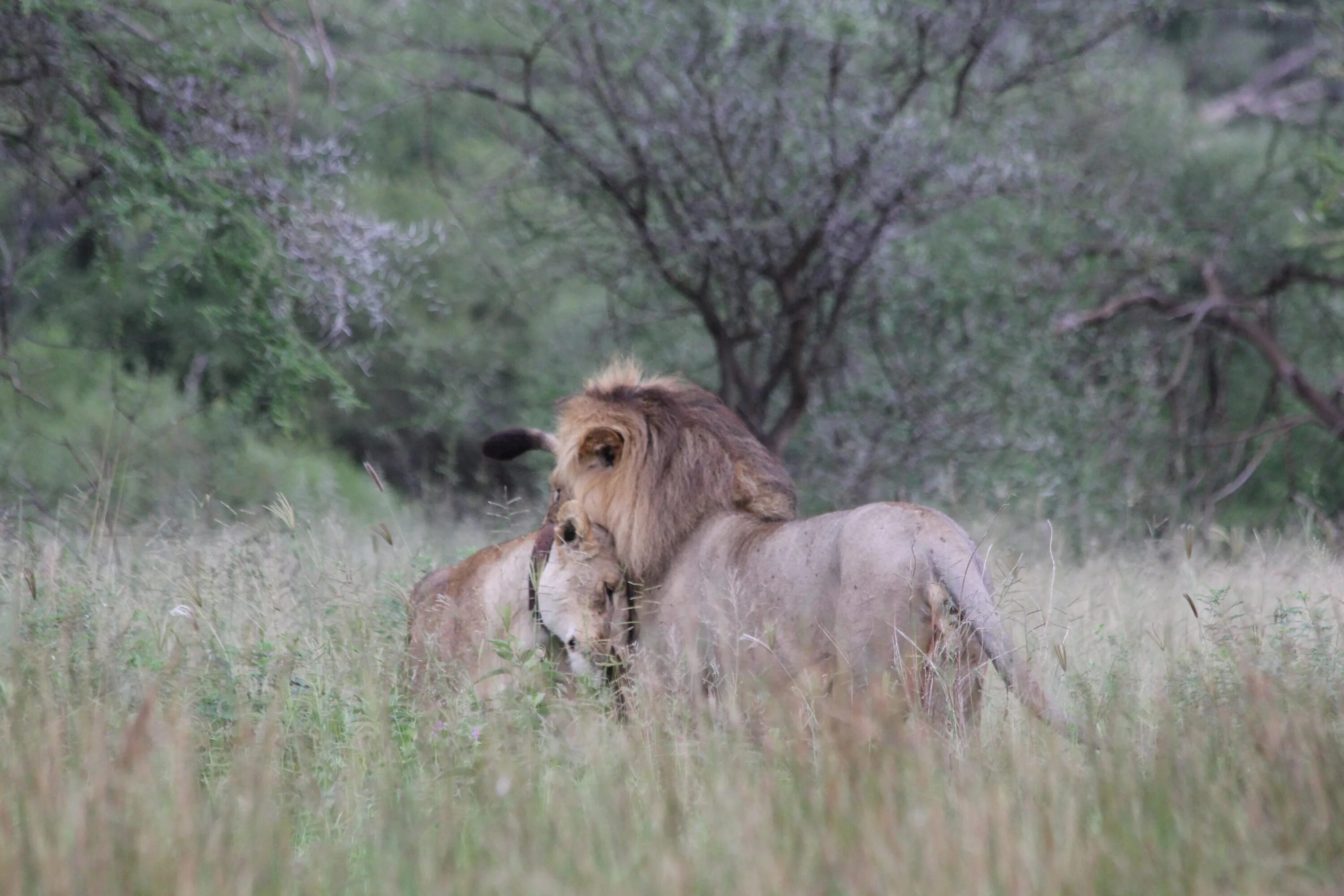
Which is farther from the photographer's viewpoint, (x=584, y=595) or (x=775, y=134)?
(x=775, y=134)

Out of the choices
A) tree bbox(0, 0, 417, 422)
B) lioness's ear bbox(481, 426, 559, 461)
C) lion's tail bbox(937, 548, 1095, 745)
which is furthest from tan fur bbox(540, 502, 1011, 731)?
tree bbox(0, 0, 417, 422)

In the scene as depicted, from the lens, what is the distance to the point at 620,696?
452 centimetres

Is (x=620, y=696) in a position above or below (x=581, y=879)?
below

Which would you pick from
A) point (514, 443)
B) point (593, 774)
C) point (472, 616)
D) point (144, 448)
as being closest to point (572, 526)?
point (472, 616)

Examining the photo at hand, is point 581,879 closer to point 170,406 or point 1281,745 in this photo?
point 1281,745

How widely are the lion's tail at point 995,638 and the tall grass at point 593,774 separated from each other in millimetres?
61

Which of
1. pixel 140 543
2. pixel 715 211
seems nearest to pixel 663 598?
pixel 140 543

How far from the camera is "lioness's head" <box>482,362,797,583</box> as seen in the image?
465cm

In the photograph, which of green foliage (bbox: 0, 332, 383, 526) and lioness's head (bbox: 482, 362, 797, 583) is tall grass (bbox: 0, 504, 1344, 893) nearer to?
lioness's head (bbox: 482, 362, 797, 583)

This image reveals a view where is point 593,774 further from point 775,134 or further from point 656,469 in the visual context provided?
point 775,134

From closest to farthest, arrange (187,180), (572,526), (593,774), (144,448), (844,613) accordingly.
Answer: (593,774)
(844,613)
(572,526)
(187,180)
(144,448)

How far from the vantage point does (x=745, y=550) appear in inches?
170

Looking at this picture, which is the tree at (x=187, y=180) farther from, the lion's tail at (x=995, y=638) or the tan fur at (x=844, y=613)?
the lion's tail at (x=995, y=638)

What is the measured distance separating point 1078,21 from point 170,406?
7.53 metres
